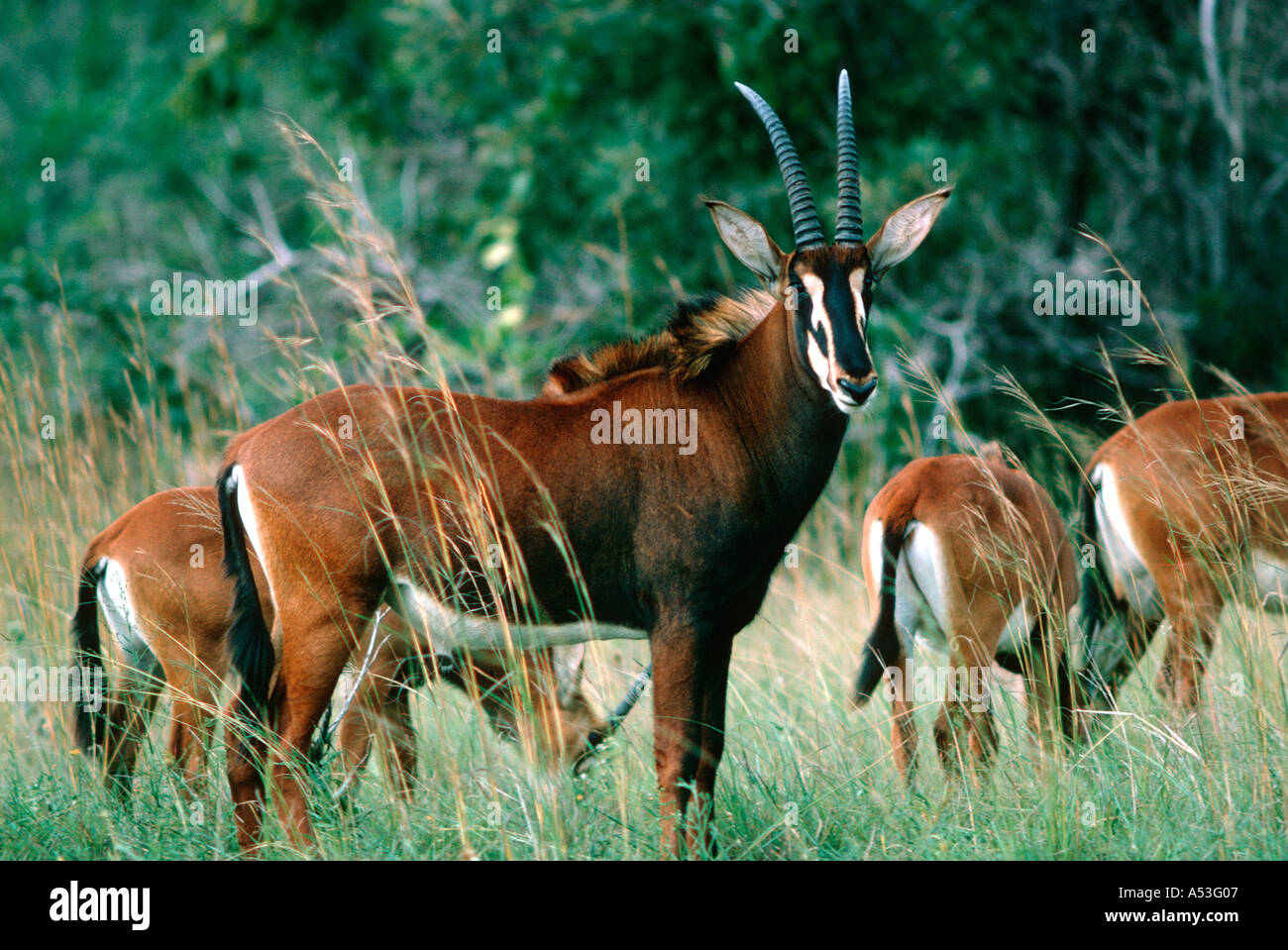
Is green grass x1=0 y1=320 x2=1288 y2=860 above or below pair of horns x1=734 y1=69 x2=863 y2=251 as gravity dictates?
below

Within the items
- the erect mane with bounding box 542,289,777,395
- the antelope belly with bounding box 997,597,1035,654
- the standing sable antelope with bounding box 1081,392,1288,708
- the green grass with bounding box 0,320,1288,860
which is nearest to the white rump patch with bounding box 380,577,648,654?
the green grass with bounding box 0,320,1288,860

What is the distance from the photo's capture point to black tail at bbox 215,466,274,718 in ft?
13.6

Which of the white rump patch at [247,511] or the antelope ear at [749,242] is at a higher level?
the antelope ear at [749,242]

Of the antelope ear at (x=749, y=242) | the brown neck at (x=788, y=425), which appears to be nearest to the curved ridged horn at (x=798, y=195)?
the antelope ear at (x=749, y=242)

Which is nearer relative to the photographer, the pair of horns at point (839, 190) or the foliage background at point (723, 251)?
the pair of horns at point (839, 190)

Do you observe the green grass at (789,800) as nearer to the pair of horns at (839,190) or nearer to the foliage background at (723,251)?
the foliage background at (723,251)

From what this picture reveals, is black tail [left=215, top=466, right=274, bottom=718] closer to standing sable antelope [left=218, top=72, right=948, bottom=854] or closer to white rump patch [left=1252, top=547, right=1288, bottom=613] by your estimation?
standing sable antelope [left=218, top=72, right=948, bottom=854]

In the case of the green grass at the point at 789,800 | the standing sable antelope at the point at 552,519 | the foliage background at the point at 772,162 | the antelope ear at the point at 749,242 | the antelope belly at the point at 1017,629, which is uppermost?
the foliage background at the point at 772,162

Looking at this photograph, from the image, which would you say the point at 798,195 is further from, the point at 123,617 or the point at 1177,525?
the point at 123,617

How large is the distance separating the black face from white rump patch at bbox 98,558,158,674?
8.91 ft

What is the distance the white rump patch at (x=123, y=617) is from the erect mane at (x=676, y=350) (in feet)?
5.99

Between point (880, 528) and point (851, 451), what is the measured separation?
505 centimetres

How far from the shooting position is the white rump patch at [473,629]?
158 inches

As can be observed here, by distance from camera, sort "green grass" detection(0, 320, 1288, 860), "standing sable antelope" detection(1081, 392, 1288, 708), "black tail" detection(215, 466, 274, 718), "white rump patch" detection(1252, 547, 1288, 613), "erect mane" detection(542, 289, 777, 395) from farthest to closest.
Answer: "white rump patch" detection(1252, 547, 1288, 613)
"standing sable antelope" detection(1081, 392, 1288, 708)
"erect mane" detection(542, 289, 777, 395)
"black tail" detection(215, 466, 274, 718)
"green grass" detection(0, 320, 1288, 860)
